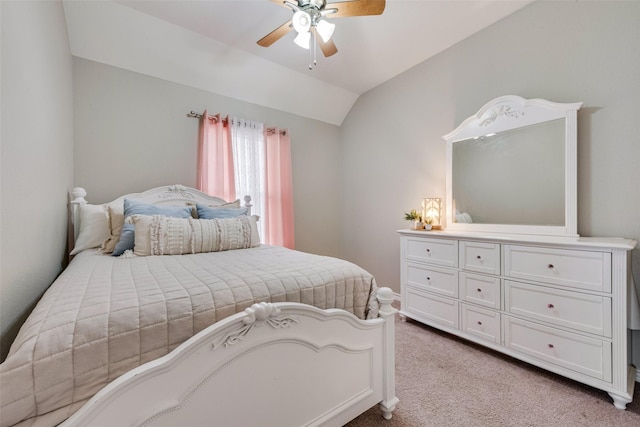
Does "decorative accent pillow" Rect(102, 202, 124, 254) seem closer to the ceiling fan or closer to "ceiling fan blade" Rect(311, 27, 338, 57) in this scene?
the ceiling fan

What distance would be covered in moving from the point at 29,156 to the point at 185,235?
2.71ft

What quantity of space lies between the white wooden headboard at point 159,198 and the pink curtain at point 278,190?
1.41ft

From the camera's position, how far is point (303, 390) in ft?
3.47

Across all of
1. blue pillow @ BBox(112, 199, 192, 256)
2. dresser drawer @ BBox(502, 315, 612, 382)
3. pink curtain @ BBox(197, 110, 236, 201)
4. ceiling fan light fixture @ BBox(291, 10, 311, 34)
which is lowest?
dresser drawer @ BBox(502, 315, 612, 382)

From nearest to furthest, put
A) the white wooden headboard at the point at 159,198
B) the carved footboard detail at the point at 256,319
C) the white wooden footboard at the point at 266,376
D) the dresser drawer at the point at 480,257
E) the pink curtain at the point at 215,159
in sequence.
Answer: the white wooden footboard at the point at 266,376
the carved footboard detail at the point at 256,319
the dresser drawer at the point at 480,257
the white wooden headboard at the point at 159,198
the pink curtain at the point at 215,159

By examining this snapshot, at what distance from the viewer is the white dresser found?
4.66 ft

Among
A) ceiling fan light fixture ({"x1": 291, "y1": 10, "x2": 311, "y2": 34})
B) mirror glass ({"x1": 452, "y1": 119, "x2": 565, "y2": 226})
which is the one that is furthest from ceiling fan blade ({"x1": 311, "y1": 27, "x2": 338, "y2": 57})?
mirror glass ({"x1": 452, "y1": 119, "x2": 565, "y2": 226})

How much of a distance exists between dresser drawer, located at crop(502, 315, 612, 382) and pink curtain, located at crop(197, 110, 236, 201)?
2.68 m

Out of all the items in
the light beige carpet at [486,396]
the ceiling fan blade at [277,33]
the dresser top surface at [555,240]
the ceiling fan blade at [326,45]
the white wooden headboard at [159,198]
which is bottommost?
the light beige carpet at [486,396]

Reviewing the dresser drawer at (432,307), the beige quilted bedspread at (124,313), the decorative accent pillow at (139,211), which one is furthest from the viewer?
the dresser drawer at (432,307)

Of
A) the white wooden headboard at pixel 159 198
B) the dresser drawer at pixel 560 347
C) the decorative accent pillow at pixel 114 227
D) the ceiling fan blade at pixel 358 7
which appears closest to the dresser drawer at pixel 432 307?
the dresser drawer at pixel 560 347

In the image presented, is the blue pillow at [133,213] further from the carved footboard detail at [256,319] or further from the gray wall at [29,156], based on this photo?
the carved footboard detail at [256,319]

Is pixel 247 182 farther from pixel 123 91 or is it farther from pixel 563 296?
pixel 563 296

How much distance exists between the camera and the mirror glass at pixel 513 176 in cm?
191
